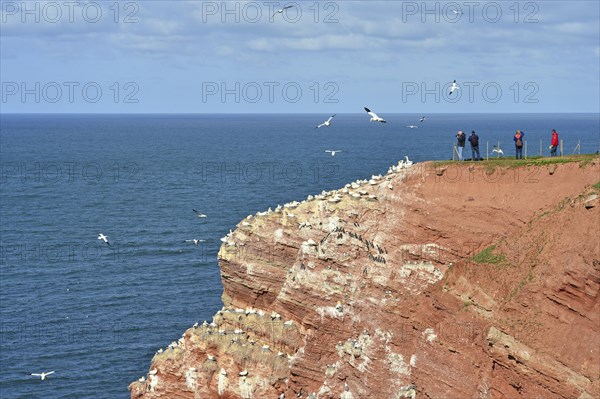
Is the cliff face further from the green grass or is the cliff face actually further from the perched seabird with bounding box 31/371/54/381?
the perched seabird with bounding box 31/371/54/381

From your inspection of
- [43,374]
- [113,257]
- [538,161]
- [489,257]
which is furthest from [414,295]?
[113,257]

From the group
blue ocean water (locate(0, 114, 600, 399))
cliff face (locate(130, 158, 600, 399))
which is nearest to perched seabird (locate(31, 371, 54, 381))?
blue ocean water (locate(0, 114, 600, 399))

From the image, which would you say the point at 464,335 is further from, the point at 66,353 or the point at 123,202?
the point at 123,202

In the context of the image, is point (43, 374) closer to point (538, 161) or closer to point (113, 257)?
point (113, 257)

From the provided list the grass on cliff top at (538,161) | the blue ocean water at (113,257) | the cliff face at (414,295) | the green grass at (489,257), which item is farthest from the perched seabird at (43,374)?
the green grass at (489,257)

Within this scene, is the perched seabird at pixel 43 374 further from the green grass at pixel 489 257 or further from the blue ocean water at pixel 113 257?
the green grass at pixel 489 257

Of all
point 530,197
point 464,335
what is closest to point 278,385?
point 464,335
